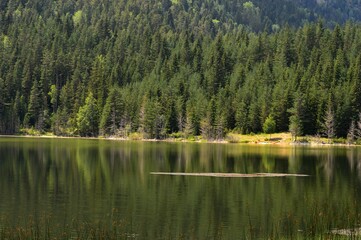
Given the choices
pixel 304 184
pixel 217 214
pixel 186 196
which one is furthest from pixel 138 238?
pixel 304 184

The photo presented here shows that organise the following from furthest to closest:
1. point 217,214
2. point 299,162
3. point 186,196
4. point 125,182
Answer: point 299,162
point 125,182
point 186,196
point 217,214

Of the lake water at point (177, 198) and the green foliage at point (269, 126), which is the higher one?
the green foliage at point (269, 126)

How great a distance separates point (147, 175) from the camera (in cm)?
7806

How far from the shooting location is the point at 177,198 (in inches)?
2267

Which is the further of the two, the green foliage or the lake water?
the green foliage

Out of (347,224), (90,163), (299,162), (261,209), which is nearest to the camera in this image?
(347,224)

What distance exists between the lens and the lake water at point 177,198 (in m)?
42.0

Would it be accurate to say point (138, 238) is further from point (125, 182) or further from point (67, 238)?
point (125, 182)

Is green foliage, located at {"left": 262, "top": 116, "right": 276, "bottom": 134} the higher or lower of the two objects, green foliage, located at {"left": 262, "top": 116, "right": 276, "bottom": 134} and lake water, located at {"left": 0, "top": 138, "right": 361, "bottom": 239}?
the higher

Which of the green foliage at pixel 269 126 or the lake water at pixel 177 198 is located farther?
the green foliage at pixel 269 126

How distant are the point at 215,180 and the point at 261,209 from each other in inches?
813

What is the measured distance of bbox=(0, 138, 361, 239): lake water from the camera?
138ft

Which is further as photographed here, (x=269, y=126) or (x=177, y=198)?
(x=269, y=126)

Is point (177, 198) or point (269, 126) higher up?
point (269, 126)
